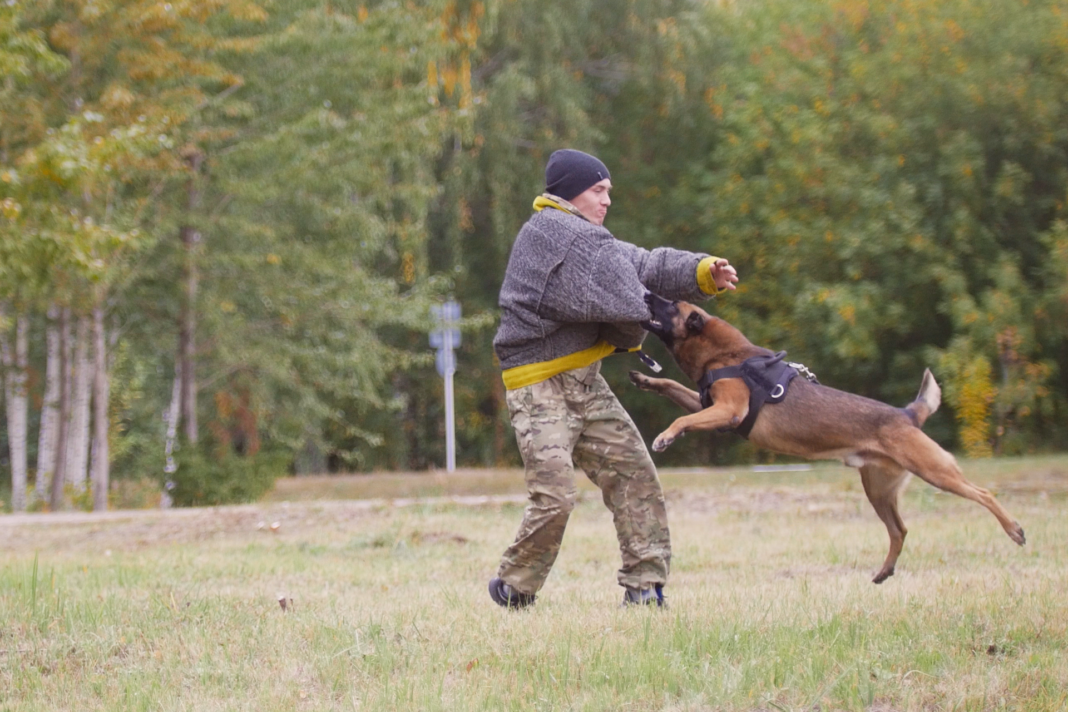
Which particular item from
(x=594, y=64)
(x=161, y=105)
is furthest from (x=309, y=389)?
(x=594, y=64)

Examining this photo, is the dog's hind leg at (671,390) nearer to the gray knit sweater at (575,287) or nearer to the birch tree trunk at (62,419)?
the gray knit sweater at (575,287)

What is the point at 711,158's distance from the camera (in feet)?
87.0

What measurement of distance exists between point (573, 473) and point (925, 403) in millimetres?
2062

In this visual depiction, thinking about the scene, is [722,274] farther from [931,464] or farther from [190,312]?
[190,312]

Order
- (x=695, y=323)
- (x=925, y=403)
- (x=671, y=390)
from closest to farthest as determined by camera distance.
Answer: (x=695, y=323) < (x=925, y=403) < (x=671, y=390)

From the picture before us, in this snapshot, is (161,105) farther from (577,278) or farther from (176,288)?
(577,278)

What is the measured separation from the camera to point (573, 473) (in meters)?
5.37

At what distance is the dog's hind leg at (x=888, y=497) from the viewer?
619 cm

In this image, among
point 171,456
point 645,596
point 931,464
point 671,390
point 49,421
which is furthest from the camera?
point 49,421

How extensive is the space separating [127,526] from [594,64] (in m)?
16.6

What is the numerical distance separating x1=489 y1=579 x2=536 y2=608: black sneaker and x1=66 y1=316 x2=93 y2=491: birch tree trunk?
477 inches

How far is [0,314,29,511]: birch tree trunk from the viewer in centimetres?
1810

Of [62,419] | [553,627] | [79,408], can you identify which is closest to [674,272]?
[553,627]

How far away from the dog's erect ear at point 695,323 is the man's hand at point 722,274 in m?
0.79
